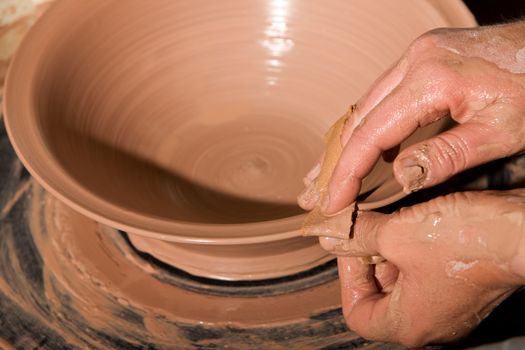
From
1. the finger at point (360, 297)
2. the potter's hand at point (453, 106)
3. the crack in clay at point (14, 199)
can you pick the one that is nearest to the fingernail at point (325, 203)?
the potter's hand at point (453, 106)

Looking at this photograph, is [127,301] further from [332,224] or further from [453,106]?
[453,106]

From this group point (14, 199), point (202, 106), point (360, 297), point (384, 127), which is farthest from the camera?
point (202, 106)

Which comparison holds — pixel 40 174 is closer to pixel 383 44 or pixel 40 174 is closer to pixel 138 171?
pixel 138 171

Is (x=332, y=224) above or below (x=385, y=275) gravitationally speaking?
above

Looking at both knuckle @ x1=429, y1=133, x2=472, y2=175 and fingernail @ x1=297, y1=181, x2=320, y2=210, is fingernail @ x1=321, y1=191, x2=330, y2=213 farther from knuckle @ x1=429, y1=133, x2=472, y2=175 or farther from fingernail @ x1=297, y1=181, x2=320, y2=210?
knuckle @ x1=429, y1=133, x2=472, y2=175

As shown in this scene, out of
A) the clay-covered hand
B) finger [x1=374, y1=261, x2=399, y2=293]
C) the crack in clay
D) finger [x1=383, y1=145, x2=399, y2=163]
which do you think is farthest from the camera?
the crack in clay

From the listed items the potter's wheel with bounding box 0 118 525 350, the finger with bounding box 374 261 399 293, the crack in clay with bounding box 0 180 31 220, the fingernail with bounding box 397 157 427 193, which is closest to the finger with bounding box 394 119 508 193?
the fingernail with bounding box 397 157 427 193

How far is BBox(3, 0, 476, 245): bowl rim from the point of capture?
3.70 feet

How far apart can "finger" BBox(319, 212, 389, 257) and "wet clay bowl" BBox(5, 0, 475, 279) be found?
0.24ft

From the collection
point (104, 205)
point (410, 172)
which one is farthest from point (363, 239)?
point (104, 205)

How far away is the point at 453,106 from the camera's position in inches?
41.2

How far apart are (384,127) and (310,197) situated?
21 cm

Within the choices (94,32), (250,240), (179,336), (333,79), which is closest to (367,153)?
(250,240)

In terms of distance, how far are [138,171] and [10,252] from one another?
34cm
